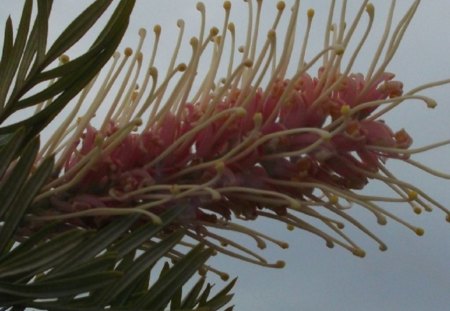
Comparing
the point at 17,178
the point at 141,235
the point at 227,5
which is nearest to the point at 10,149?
the point at 17,178

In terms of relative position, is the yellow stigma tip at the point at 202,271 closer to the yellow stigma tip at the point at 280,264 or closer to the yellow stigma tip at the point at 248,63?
the yellow stigma tip at the point at 280,264

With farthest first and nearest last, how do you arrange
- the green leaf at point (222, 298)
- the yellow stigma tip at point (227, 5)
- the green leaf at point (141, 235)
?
1. the green leaf at point (222, 298)
2. the yellow stigma tip at point (227, 5)
3. the green leaf at point (141, 235)

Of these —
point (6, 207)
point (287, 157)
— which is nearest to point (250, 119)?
point (287, 157)

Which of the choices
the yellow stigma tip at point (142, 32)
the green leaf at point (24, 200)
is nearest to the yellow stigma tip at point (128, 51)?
the yellow stigma tip at point (142, 32)

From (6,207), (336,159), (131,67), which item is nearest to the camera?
(6,207)

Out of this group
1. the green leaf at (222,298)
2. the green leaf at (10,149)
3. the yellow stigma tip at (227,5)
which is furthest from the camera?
the green leaf at (222,298)

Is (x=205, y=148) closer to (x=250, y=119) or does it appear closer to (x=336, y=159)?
(x=250, y=119)
